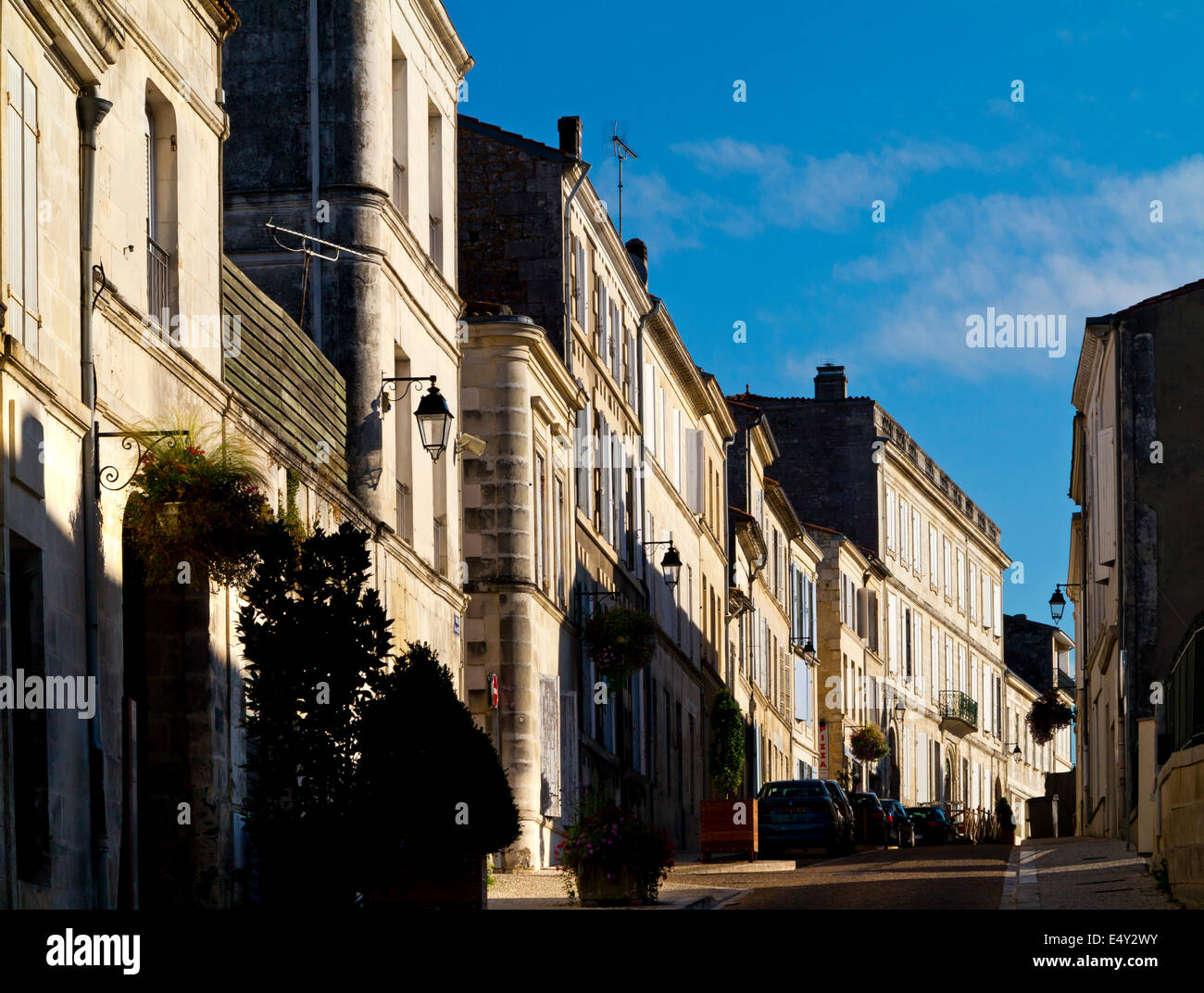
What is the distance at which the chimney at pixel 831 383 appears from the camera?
2689 inches

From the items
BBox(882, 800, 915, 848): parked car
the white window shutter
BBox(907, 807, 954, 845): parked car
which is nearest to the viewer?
the white window shutter

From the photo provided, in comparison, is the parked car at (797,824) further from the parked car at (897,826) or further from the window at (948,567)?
the window at (948,567)

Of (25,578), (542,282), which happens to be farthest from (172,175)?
(542,282)

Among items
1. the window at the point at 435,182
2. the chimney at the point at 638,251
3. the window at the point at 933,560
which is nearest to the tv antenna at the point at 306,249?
the window at the point at 435,182

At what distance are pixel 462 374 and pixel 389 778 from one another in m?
14.9

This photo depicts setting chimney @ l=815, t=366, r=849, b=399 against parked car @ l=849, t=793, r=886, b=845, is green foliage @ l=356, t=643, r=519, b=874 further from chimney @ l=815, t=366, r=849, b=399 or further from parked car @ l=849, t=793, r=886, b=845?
chimney @ l=815, t=366, r=849, b=399

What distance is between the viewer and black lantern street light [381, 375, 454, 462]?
2153 centimetres

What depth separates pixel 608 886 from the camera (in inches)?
786

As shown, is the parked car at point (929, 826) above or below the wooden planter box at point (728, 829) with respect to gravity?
below

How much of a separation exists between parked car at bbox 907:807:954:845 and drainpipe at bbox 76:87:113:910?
35.0m

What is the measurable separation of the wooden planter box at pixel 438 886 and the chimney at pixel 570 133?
21322mm

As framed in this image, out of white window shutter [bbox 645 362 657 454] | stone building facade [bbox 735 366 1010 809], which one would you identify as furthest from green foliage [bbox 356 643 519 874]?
stone building facade [bbox 735 366 1010 809]

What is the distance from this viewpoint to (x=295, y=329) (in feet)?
69.1

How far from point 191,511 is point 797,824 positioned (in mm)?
20607
